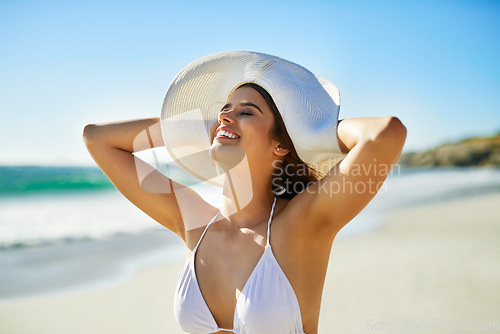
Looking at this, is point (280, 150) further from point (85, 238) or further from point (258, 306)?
point (85, 238)

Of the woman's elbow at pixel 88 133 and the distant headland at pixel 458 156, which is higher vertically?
the distant headland at pixel 458 156

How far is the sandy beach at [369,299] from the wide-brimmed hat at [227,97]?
2.51m

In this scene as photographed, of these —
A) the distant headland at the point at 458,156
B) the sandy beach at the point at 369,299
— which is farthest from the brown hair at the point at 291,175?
the distant headland at the point at 458,156

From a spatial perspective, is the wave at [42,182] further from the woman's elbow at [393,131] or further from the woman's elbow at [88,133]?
the woman's elbow at [393,131]

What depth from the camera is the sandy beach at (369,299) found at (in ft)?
13.6

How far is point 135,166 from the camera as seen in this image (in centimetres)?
222

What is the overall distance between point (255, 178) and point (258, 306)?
681 millimetres

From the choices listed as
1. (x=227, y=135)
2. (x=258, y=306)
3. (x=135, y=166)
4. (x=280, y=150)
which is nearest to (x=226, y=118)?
(x=227, y=135)

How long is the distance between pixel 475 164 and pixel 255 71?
3581 centimetres

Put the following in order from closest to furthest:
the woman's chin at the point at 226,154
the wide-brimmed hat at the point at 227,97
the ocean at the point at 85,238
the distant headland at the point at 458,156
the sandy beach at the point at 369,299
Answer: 1. the wide-brimmed hat at the point at 227,97
2. the woman's chin at the point at 226,154
3. the sandy beach at the point at 369,299
4. the ocean at the point at 85,238
5. the distant headland at the point at 458,156

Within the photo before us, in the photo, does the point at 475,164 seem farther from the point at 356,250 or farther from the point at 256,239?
the point at 256,239

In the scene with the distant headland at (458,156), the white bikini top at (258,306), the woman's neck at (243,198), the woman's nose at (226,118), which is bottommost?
the white bikini top at (258,306)

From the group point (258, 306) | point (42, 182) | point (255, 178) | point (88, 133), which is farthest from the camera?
point (42, 182)

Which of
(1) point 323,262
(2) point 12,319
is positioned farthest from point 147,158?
(2) point 12,319
